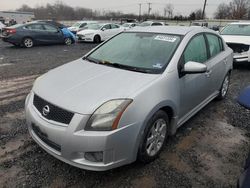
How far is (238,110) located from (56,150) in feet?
12.4

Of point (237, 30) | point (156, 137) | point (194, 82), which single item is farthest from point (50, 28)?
point (156, 137)

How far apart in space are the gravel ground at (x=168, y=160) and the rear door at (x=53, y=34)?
10990mm

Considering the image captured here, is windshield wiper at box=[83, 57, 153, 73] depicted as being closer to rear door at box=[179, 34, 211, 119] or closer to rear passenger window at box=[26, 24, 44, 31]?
rear door at box=[179, 34, 211, 119]

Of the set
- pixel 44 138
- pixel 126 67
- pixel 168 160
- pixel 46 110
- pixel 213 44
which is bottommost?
pixel 168 160

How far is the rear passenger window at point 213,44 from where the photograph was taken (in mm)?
4461

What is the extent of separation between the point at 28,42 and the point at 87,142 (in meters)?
13.2

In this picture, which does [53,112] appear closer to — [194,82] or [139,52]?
[139,52]

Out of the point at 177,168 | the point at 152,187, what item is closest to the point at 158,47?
the point at 177,168

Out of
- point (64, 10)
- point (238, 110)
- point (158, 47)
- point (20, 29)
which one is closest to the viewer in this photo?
point (158, 47)

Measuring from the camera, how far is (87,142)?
8.18 feet

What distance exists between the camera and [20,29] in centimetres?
1388

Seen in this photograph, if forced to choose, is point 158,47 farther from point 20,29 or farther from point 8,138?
point 20,29

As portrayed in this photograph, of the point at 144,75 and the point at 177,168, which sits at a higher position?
the point at 144,75

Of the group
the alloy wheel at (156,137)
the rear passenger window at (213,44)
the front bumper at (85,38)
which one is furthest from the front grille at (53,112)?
the front bumper at (85,38)
